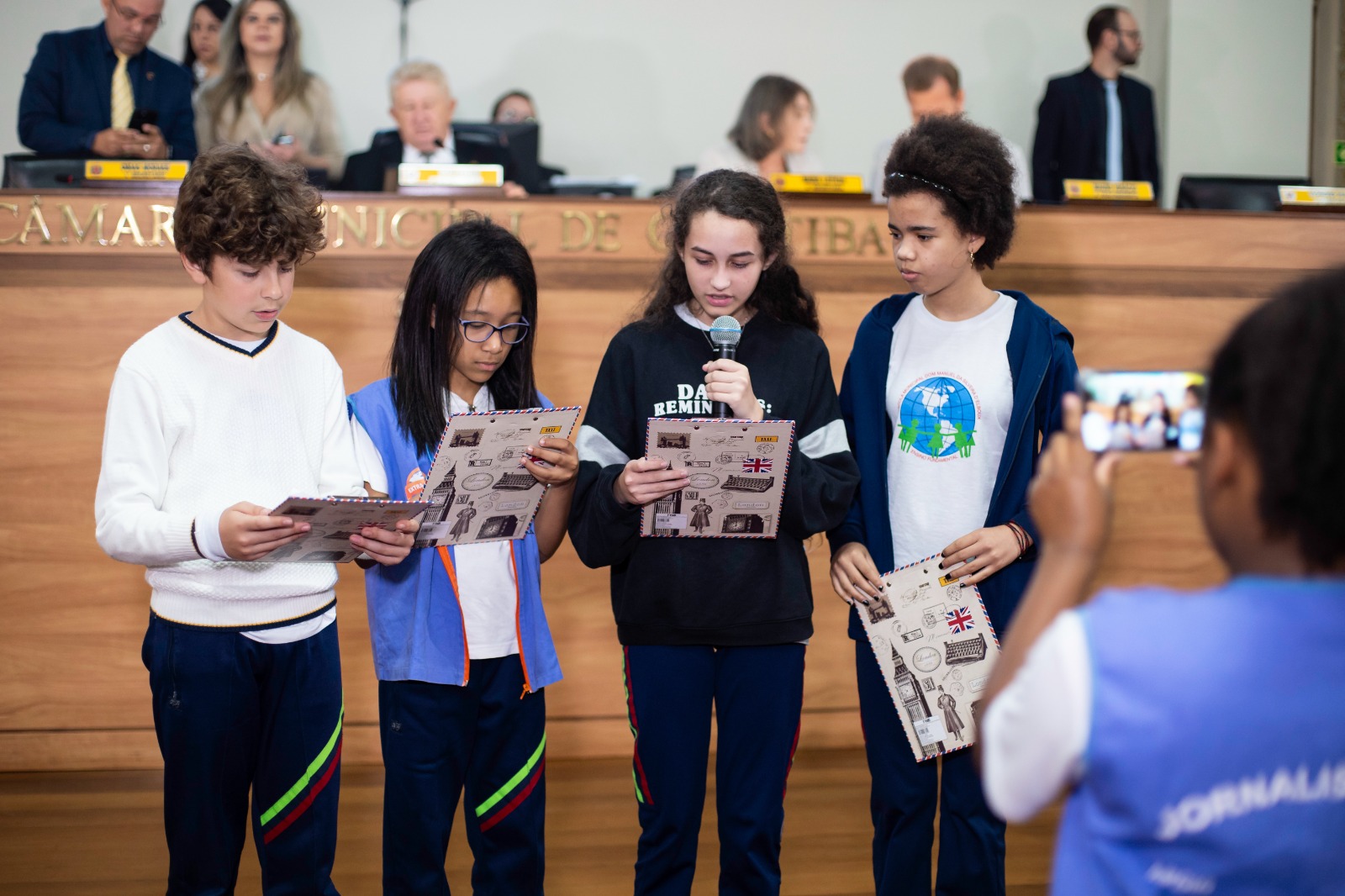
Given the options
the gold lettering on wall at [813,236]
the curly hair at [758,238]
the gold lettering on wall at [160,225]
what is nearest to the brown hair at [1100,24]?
the gold lettering on wall at [813,236]

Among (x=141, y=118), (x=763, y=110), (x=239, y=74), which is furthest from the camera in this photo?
(x=763, y=110)

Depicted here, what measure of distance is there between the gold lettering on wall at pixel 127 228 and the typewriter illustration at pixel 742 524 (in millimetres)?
2057

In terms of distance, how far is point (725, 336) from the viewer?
179cm

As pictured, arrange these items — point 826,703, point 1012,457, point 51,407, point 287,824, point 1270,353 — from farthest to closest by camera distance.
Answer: point 826,703 < point 51,407 < point 1012,457 < point 287,824 < point 1270,353

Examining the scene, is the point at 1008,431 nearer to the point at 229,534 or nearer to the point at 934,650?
the point at 934,650

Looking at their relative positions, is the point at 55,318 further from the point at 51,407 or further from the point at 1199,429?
the point at 1199,429

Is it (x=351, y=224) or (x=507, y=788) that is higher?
(x=351, y=224)

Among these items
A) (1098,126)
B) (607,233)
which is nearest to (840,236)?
(607,233)

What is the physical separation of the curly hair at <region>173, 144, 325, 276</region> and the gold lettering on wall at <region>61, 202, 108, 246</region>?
145cm

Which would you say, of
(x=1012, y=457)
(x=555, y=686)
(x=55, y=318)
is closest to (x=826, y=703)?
(x=555, y=686)

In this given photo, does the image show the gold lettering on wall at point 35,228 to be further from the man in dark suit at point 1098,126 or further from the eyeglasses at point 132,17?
the man in dark suit at point 1098,126

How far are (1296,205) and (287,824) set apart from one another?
3.32 metres

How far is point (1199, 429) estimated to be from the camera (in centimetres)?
103

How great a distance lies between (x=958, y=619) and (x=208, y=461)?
4.09 ft
